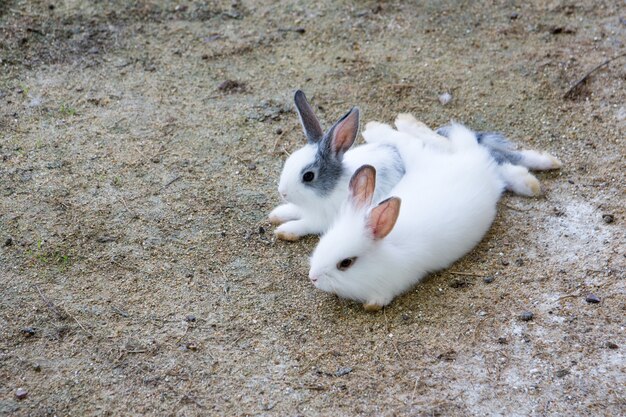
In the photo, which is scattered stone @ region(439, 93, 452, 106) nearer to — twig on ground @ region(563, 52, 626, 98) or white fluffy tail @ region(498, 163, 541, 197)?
twig on ground @ region(563, 52, 626, 98)

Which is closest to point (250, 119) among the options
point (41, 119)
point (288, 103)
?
point (288, 103)

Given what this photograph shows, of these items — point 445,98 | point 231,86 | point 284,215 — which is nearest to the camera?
point 284,215

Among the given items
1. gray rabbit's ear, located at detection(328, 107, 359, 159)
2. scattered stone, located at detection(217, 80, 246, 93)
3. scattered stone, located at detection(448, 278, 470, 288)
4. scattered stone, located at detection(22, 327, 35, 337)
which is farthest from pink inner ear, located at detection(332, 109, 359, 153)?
scattered stone, located at detection(22, 327, 35, 337)

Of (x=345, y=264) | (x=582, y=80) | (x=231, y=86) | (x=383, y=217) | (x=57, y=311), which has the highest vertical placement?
(x=383, y=217)

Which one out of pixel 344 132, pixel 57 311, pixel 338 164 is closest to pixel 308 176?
pixel 338 164

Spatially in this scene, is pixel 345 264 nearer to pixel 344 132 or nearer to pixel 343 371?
pixel 343 371

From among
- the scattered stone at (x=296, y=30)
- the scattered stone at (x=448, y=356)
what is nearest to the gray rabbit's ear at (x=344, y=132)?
the scattered stone at (x=448, y=356)
